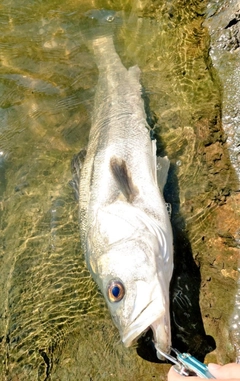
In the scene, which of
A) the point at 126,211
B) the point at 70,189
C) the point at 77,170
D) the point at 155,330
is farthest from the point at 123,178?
the point at 155,330

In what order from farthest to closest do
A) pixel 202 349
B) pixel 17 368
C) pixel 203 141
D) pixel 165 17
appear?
pixel 165 17 → pixel 203 141 → pixel 17 368 → pixel 202 349

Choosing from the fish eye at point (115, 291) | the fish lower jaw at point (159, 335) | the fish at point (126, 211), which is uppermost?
the fish at point (126, 211)

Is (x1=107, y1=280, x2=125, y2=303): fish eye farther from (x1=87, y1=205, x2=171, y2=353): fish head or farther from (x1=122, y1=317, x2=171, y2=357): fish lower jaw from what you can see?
(x1=122, y1=317, x2=171, y2=357): fish lower jaw

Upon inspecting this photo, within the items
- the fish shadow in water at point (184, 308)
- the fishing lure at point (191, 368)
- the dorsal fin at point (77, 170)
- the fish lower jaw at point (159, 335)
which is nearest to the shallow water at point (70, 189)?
the fish shadow in water at point (184, 308)

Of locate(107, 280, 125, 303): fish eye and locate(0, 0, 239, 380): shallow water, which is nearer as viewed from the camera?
locate(107, 280, 125, 303): fish eye

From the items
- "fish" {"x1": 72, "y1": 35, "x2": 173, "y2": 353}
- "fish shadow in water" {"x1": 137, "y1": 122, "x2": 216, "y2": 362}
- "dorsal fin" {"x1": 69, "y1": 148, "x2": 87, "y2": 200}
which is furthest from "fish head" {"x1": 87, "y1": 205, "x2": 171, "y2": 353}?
"dorsal fin" {"x1": 69, "y1": 148, "x2": 87, "y2": 200}

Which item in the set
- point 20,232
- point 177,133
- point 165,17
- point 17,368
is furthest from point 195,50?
point 17,368

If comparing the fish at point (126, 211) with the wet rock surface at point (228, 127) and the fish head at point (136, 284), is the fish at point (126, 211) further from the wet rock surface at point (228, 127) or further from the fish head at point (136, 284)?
the wet rock surface at point (228, 127)

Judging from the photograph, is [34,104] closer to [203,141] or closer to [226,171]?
[203,141]
